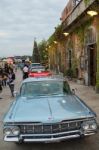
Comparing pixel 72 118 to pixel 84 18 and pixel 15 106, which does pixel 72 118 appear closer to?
pixel 15 106

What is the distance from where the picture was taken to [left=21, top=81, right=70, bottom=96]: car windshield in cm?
1006

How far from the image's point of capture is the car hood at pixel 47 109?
309 inches

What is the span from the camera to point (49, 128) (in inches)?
301

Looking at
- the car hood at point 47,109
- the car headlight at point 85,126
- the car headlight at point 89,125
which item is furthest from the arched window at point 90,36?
the car headlight at point 85,126

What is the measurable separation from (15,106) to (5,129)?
1.28 m

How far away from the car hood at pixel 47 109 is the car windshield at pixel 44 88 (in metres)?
0.38

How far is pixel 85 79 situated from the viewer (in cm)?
2583

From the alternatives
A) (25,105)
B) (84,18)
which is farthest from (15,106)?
(84,18)

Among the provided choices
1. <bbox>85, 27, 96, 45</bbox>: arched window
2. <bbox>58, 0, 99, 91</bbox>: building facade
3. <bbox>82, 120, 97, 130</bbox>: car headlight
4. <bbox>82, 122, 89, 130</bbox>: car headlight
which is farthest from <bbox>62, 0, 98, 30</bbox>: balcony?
<bbox>82, 122, 89, 130</bbox>: car headlight

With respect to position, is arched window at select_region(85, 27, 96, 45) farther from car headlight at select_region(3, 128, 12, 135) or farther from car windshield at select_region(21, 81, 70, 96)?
car headlight at select_region(3, 128, 12, 135)

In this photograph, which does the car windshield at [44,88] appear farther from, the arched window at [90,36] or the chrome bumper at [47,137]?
the arched window at [90,36]

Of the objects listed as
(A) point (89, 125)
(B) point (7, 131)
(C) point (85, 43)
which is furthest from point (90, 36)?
(B) point (7, 131)

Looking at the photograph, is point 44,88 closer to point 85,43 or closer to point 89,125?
point 89,125

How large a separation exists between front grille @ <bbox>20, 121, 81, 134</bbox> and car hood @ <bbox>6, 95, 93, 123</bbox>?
4.1 inches
